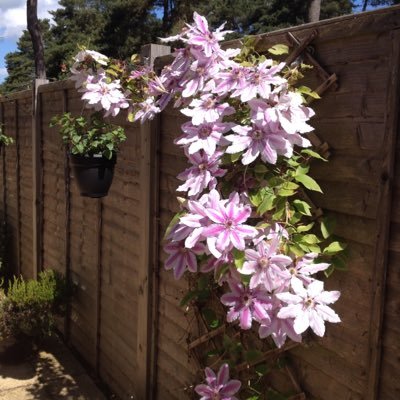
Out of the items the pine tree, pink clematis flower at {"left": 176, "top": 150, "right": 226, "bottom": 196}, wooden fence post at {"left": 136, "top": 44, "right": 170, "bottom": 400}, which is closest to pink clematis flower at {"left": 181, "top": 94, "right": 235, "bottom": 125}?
pink clematis flower at {"left": 176, "top": 150, "right": 226, "bottom": 196}

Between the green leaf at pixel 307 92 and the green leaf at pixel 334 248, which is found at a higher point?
the green leaf at pixel 307 92

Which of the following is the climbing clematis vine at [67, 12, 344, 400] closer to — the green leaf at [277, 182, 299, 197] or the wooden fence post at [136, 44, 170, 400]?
the green leaf at [277, 182, 299, 197]

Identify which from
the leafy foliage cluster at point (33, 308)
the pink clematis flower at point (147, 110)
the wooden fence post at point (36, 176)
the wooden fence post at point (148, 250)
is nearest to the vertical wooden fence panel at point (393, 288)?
the pink clematis flower at point (147, 110)

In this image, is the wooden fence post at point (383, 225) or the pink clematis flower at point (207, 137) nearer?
the wooden fence post at point (383, 225)

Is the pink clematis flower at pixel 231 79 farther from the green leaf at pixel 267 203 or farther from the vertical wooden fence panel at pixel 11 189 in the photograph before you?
the vertical wooden fence panel at pixel 11 189

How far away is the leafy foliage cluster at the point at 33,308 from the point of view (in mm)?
4105

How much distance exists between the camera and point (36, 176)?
4.94m

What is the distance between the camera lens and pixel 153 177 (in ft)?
9.51

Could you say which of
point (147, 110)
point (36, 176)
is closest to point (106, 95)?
point (147, 110)

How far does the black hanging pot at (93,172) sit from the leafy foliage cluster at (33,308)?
1271 millimetres

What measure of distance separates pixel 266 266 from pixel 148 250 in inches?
59.7

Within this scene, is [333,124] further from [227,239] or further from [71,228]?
[71,228]

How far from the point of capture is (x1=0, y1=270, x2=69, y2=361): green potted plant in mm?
4105

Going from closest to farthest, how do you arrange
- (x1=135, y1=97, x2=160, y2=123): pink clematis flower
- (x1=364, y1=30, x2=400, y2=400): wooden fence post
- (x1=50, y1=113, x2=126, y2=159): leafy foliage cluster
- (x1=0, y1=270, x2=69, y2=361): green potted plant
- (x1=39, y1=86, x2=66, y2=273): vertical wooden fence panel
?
1. (x1=364, y1=30, x2=400, y2=400): wooden fence post
2. (x1=135, y1=97, x2=160, y2=123): pink clematis flower
3. (x1=50, y1=113, x2=126, y2=159): leafy foliage cluster
4. (x1=0, y1=270, x2=69, y2=361): green potted plant
5. (x1=39, y1=86, x2=66, y2=273): vertical wooden fence panel
